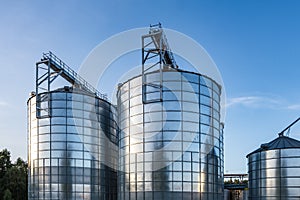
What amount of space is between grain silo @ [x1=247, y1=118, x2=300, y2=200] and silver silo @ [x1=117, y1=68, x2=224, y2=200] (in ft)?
22.5

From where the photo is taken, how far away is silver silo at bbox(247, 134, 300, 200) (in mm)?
31719

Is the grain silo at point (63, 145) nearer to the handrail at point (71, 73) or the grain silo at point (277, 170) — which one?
the handrail at point (71, 73)

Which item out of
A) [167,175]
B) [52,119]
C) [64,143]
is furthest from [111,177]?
[167,175]

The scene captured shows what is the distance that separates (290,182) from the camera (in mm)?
31750

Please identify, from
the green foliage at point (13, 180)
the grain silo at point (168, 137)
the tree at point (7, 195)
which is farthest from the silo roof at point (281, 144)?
the green foliage at point (13, 180)

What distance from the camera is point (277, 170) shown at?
108ft

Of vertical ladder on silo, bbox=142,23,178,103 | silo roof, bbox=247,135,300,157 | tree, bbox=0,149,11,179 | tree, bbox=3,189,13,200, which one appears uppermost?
Result: vertical ladder on silo, bbox=142,23,178,103

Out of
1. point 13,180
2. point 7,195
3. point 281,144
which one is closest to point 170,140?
point 281,144

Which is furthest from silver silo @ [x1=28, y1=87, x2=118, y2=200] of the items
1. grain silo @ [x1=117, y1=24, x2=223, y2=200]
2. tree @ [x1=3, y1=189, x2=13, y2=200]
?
tree @ [x1=3, y1=189, x2=13, y2=200]

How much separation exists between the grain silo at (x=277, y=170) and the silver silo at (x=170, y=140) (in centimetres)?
686

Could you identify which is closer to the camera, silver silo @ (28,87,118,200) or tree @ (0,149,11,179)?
silver silo @ (28,87,118,200)

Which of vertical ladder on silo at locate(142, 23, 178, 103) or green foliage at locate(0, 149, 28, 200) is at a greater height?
vertical ladder on silo at locate(142, 23, 178, 103)

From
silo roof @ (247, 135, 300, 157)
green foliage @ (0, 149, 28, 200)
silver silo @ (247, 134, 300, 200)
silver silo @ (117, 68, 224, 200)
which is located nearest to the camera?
silver silo @ (117, 68, 224, 200)

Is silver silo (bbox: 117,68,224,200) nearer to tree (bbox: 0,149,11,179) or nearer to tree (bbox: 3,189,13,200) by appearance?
tree (bbox: 3,189,13,200)
